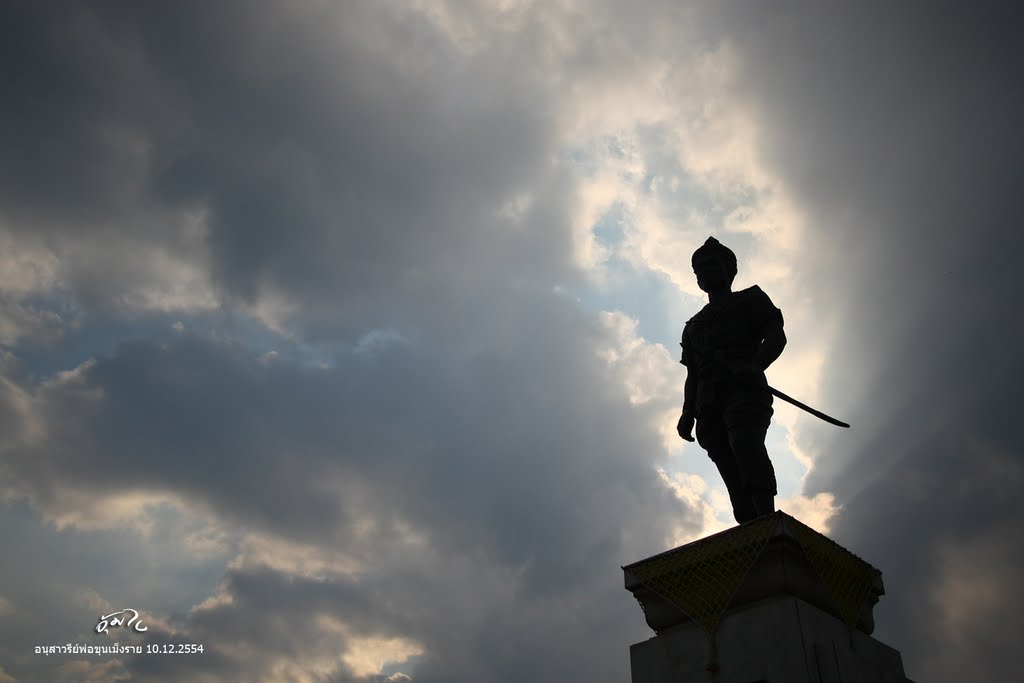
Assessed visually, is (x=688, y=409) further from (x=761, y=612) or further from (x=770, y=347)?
(x=761, y=612)

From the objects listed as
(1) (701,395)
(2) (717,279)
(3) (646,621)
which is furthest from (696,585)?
(2) (717,279)

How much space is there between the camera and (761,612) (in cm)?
587

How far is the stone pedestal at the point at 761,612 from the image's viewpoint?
5.67 metres

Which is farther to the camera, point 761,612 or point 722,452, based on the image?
point 722,452

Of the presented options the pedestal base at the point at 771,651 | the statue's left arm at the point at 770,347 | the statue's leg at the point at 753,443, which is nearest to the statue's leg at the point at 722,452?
the statue's leg at the point at 753,443

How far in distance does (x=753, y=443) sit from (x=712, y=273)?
6.72 ft

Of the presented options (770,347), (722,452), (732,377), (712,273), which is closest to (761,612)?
(722,452)

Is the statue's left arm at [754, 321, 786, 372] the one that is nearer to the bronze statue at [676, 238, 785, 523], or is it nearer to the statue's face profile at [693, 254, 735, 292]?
the bronze statue at [676, 238, 785, 523]

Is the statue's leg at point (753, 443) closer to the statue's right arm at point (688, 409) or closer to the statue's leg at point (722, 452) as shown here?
the statue's leg at point (722, 452)

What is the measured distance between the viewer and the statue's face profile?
28.2ft

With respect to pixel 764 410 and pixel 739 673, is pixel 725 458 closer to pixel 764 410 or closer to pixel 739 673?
pixel 764 410

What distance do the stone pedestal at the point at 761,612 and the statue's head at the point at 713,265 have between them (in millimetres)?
3201

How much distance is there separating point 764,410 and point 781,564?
210 cm

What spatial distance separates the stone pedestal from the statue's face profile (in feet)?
10.4
